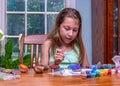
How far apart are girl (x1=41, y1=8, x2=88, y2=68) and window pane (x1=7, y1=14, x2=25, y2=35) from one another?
1347 mm

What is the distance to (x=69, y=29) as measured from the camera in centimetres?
175

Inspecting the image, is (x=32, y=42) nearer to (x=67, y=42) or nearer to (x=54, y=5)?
(x=67, y=42)

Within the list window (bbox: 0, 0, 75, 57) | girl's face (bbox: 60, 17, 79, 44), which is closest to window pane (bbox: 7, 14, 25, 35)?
window (bbox: 0, 0, 75, 57)

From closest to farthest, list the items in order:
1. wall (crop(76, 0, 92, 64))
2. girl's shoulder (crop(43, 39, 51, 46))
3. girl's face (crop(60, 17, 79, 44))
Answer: girl's face (crop(60, 17, 79, 44)) < girl's shoulder (crop(43, 39, 51, 46)) < wall (crop(76, 0, 92, 64))

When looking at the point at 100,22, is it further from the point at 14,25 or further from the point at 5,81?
the point at 5,81

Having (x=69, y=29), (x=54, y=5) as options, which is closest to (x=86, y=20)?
(x=54, y=5)

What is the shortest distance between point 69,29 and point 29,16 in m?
1.57

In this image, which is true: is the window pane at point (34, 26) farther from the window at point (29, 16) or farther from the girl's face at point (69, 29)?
the girl's face at point (69, 29)

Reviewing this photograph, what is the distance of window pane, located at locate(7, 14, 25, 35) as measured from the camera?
319 cm

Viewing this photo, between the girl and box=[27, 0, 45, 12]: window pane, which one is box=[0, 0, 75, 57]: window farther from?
the girl

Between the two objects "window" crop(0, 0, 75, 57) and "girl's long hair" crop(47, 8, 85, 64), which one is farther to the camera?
"window" crop(0, 0, 75, 57)

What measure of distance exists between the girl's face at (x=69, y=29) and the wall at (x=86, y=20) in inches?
53.0

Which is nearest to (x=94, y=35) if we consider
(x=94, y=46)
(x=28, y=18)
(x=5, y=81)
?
(x=94, y=46)

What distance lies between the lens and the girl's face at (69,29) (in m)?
1.74
